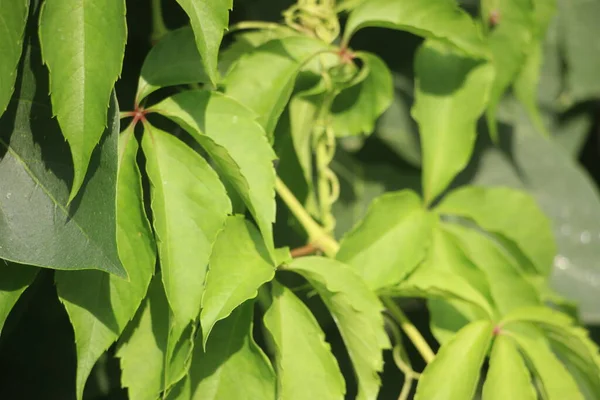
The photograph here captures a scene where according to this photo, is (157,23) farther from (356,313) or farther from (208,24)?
(356,313)

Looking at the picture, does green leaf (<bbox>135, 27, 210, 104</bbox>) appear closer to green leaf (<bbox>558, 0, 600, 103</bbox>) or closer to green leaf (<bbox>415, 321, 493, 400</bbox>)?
green leaf (<bbox>415, 321, 493, 400</bbox>)

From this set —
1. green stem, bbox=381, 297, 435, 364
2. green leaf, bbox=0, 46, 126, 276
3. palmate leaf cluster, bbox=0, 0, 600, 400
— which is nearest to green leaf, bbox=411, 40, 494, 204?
palmate leaf cluster, bbox=0, 0, 600, 400

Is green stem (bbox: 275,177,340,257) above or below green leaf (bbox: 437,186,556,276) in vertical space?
above

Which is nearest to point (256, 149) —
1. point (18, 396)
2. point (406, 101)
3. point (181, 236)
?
point (181, 236)

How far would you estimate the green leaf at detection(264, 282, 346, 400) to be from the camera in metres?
0.44

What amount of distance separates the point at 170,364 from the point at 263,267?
3.7 inches

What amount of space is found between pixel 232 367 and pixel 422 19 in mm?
354

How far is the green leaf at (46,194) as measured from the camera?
38cm

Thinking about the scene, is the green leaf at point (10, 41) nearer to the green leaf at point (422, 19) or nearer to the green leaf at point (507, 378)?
the green leaf at point (422, 19)

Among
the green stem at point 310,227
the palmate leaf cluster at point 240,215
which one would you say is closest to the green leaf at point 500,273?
the palmate leaf cluster at point 240,215

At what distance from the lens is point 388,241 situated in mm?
552

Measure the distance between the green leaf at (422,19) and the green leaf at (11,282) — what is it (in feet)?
1.14

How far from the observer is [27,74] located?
414 mm

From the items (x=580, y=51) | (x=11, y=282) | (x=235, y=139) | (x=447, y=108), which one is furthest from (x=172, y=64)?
(x=580, y=51)
